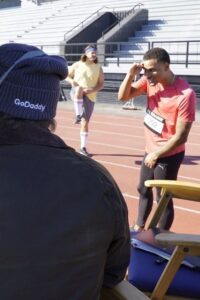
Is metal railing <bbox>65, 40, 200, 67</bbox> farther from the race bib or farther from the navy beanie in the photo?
the navy beanie

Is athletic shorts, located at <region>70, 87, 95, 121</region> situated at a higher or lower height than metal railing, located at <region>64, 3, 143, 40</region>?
higher

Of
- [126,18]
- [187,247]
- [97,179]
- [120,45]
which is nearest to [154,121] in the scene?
[187,247]

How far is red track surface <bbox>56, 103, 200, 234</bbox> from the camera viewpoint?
5711 mm

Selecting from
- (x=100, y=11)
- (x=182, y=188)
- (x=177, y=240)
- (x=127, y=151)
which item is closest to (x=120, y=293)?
(x=177, y=240)

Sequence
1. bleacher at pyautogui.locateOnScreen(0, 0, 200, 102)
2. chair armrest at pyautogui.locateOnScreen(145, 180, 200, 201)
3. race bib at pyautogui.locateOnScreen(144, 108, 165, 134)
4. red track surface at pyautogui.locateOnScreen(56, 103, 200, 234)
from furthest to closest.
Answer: bleacher at pyautogui.locateOnScreen(0, 0, 200, 102) → red track surface at pyautogui.locateOnScreen(56, 103, 200, 234) → race bib at pyautogui.locateOnScreen(144, 108, 165, 134) → chair armrest at pyautogui.locateOnScreen(145, 180, 200, 201)

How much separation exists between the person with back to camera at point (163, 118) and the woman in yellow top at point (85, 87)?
4.11m

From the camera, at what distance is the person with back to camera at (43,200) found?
1.31m

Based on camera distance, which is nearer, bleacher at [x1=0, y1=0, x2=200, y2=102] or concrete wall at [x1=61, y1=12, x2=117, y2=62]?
bleacher at [x1=0, y1=0, x2=200, y2=102]

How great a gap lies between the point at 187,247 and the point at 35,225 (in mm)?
1406

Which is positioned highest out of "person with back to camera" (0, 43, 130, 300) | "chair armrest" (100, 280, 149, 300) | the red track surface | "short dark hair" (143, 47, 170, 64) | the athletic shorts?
"person with back to camera" (0, 43, 130, 300)

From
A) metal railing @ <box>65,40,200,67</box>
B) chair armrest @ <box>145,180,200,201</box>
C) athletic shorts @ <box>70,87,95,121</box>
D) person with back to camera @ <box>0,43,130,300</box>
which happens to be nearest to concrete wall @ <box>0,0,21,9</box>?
metal railing @ <box>65,40,200,67</box>

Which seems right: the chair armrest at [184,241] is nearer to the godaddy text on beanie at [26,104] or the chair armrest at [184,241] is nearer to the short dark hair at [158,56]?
the godaddy text on beanie at [26,104]

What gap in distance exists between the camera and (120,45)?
2289 cm

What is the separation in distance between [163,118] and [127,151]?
5.28 metres
